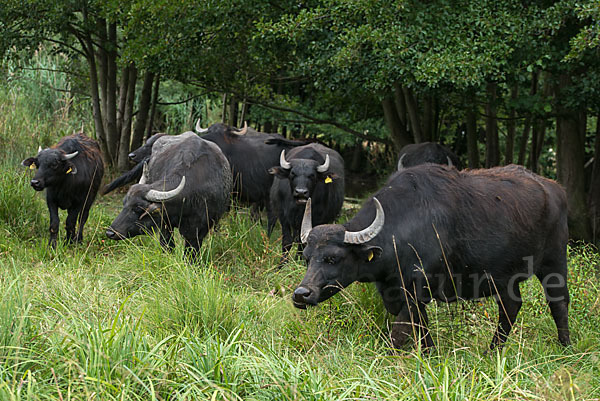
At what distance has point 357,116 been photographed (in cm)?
1664

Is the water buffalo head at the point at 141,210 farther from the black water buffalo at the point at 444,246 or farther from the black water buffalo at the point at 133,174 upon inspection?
the black water buffalo at the point at 444,246

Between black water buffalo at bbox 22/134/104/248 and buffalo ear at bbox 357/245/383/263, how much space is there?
479cm

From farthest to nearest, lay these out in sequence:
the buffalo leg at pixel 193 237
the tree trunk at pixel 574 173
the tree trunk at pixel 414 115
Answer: the tree trunk at pixel 414 115 → the tree trunk at pixel 574 173 → the buffalo leg at pixel 193 237

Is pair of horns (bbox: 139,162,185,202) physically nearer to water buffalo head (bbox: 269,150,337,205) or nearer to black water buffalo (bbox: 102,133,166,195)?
black water buffalo (bbox: 102,133,166,195)

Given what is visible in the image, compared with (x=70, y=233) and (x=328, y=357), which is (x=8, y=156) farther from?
(x=328, y=357)

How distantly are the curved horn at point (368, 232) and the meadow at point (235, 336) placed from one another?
1.94 feet

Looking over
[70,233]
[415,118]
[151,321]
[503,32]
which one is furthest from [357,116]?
[151,321]

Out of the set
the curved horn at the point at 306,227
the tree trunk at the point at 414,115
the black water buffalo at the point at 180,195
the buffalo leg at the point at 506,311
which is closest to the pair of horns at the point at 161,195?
the black water buffalo at the point at 180,195

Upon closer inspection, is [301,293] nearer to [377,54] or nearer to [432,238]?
[432,238]

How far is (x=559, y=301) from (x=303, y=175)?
3.90 m

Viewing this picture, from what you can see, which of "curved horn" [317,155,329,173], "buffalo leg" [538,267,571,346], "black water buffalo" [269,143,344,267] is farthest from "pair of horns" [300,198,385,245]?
"curved horn" [317,155,329,173]

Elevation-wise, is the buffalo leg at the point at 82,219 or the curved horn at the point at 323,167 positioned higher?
the curved horn at the point at 323,167

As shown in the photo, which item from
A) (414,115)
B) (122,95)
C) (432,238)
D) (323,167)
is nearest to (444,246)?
(432,238)

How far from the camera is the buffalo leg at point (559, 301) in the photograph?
5.65 metres
